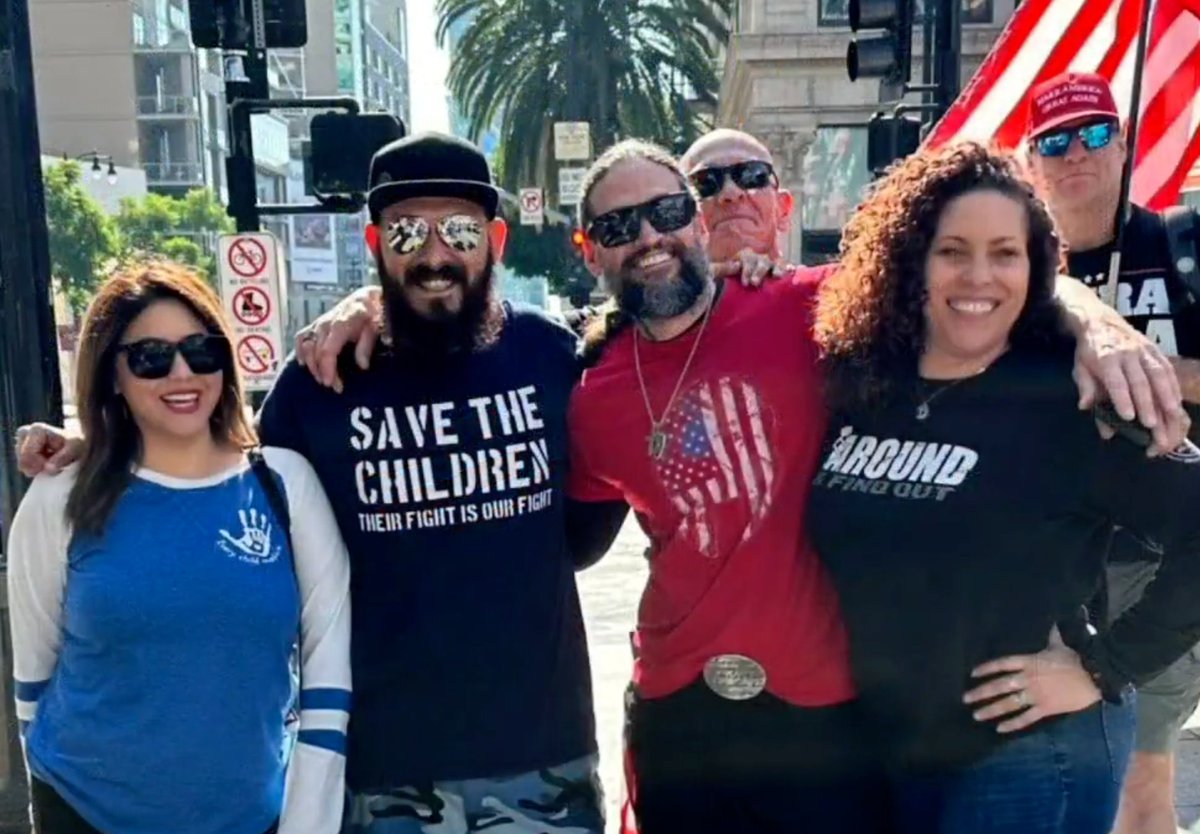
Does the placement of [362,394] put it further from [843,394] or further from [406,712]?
[843,394]

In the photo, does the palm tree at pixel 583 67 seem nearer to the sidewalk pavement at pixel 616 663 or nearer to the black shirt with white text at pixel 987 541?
the sidewalk pavement at pixel 616 663

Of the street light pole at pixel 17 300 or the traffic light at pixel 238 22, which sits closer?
the street light pole at pixel 17 300

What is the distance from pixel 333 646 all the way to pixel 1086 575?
157 centimetres

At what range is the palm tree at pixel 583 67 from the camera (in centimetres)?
2844

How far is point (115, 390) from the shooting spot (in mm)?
2658

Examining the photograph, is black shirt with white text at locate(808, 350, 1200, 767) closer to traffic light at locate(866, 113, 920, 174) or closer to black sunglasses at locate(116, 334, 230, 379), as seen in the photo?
black sunglasses at locate(116, 334, 230, 379)

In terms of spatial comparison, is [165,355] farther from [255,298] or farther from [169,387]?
[255,298]

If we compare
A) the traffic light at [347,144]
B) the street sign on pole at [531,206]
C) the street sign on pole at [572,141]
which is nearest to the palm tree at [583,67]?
the street sign on pole at [531,206]

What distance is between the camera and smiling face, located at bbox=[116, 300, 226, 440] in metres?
2.63

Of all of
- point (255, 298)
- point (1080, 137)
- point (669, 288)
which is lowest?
point (255, 298)

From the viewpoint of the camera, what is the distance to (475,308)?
113 inches

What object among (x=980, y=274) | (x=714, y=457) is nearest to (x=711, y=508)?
(x=714, y=457)

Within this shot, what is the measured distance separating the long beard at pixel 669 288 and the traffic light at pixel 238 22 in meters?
4.09

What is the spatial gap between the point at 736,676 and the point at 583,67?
27197 millimetres
